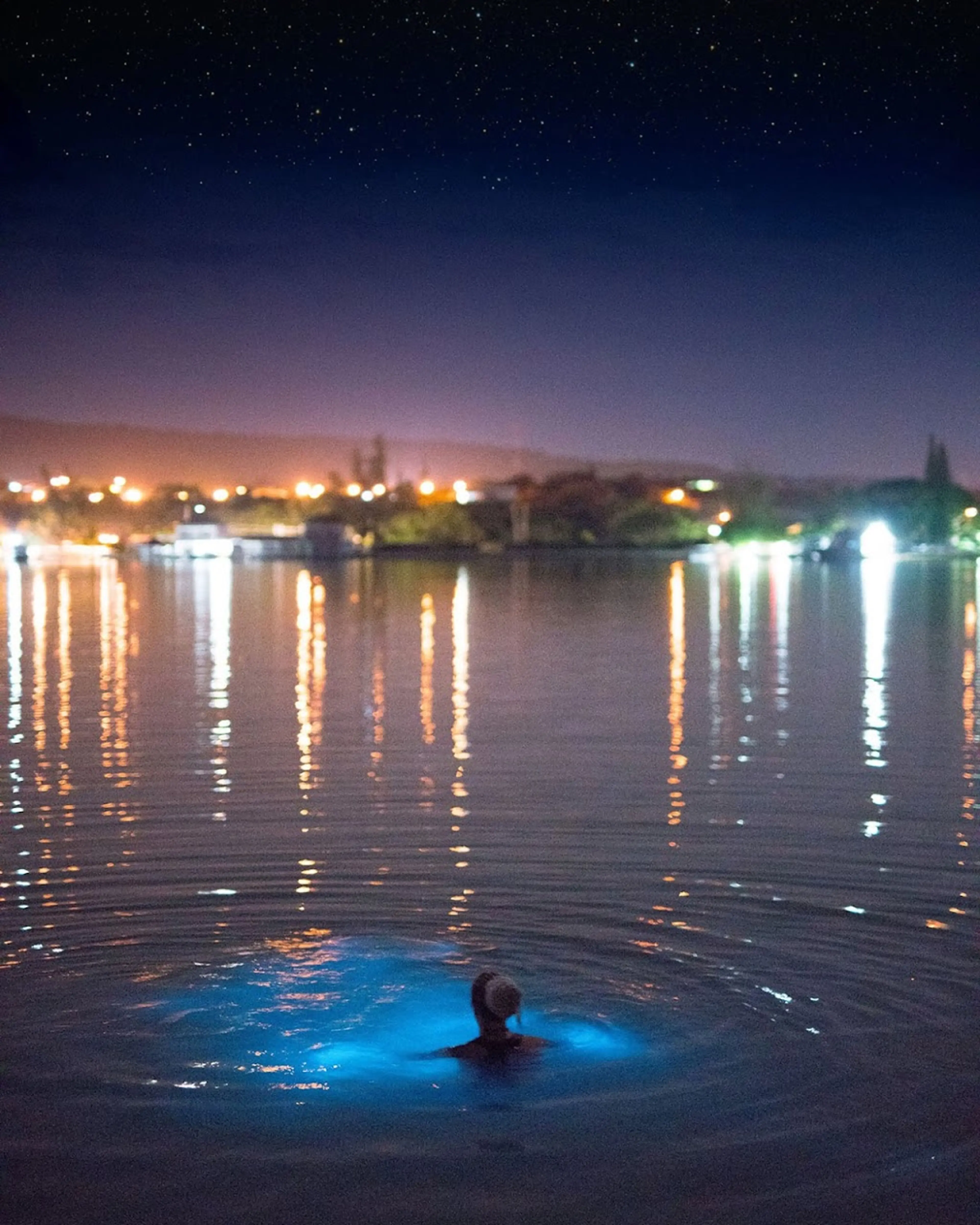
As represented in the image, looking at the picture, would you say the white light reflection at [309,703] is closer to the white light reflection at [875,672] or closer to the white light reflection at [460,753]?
the white light reflection at [460,753]

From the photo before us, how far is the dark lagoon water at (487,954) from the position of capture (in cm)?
575

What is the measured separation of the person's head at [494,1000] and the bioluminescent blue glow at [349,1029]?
160 millimetres

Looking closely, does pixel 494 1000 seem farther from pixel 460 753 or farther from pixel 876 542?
pixel 876 542

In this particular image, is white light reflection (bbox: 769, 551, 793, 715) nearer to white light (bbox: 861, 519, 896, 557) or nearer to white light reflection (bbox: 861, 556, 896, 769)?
white light reflection (bbox: 861, 556, 896, 769)

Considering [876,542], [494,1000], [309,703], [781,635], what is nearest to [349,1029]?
[494,1000]

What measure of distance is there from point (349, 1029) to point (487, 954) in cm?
127

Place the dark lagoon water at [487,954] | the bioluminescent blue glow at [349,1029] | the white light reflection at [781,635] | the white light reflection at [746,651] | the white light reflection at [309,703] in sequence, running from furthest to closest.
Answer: the white light reflection at [781,635] → the white light reflection at [746,651] → the white light reflection at [309,703] → the bioluminescent blue glow at [349,1029] → the dark lagoon water at [487,954]

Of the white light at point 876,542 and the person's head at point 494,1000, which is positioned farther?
the white light at point 876,542

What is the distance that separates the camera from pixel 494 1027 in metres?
6.71

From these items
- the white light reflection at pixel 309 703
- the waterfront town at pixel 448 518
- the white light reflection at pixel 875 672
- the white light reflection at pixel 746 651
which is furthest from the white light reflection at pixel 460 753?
the waterfront town at pixel 448 518

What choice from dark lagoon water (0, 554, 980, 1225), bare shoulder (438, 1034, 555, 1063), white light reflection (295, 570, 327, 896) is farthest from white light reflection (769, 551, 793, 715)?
bare shoulder (438, 1034, 555, 1063)

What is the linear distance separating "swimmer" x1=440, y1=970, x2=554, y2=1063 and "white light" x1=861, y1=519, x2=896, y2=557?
113742mm

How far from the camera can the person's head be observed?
21.6ft

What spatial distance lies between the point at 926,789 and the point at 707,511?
564ft
